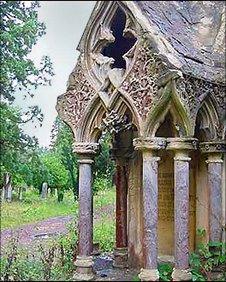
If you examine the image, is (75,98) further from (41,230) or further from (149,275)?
(41,230)

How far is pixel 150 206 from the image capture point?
289 inches

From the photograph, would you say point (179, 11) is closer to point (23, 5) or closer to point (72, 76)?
point (72, 76)

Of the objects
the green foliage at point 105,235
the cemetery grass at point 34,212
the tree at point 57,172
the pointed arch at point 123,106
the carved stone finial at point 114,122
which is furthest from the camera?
the tree at point 57,172

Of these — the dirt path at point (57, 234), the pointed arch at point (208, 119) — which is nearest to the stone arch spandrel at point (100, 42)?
the pointed arch at point (208, 119)

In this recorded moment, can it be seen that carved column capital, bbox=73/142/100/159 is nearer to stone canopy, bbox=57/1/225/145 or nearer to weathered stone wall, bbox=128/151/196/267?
stone canopy, bbox=57/1/225/145

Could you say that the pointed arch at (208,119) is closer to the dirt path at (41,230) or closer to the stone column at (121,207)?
the stone column at (121,207)

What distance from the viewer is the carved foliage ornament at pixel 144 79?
A: 24.0 feet

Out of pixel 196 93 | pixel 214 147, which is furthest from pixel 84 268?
pixel 196 93

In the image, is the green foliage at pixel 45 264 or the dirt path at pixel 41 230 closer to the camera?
the green foliage at pixel 45 264

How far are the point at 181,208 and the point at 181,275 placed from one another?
1.02m

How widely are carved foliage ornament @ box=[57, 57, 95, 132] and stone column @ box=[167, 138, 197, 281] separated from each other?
175 cm

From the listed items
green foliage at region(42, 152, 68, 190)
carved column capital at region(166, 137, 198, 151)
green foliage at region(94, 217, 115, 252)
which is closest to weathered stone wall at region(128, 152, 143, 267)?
carved column capital at region(166, 137, 198, 151)

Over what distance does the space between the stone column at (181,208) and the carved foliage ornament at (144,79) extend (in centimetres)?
74

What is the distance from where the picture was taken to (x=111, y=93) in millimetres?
8086
